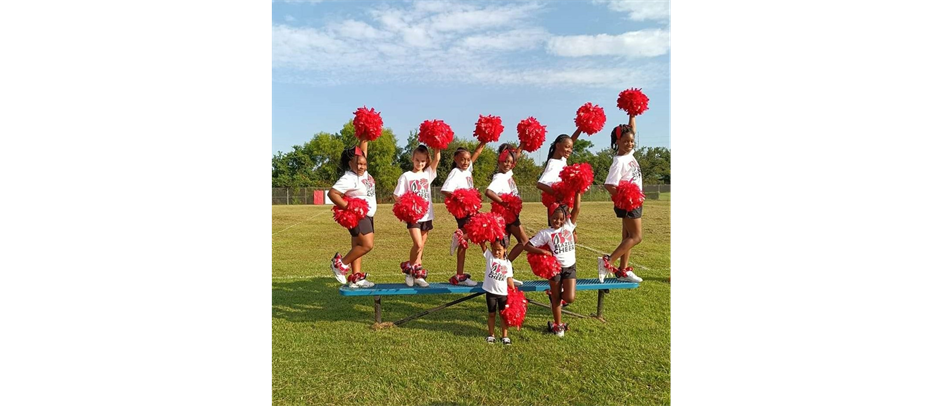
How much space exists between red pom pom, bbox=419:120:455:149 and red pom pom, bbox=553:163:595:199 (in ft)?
5.91

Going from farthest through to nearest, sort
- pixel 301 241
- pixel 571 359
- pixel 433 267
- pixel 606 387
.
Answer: pixel 301 241
pixel 433 267
pixel 571 359
pixel 606 387

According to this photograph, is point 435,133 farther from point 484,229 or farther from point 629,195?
point 629,195

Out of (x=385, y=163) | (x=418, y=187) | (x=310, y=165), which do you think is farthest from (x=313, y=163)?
(x=418, y=187)

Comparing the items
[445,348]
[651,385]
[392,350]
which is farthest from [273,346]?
[651,385]

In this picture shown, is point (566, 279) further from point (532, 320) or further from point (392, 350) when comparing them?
point (392, 350)

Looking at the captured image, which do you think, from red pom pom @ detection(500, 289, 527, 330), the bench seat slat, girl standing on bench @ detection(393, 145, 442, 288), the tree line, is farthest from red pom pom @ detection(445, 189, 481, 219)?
the tree line

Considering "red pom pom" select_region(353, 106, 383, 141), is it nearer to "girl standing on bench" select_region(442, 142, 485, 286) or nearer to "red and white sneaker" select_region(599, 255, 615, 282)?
"girl standing on bench" select_region(442, 142, 485, 286)

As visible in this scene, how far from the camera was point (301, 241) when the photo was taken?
53.4 ft

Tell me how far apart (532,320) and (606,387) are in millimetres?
2265

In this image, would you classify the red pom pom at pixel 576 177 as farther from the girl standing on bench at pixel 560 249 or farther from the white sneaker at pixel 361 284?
the white sneaker at pixel 361 284

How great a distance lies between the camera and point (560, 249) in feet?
19.0

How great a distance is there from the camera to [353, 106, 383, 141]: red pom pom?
647 cm

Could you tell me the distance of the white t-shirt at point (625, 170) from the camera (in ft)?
21.6

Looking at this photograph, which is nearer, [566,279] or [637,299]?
[566,279]
